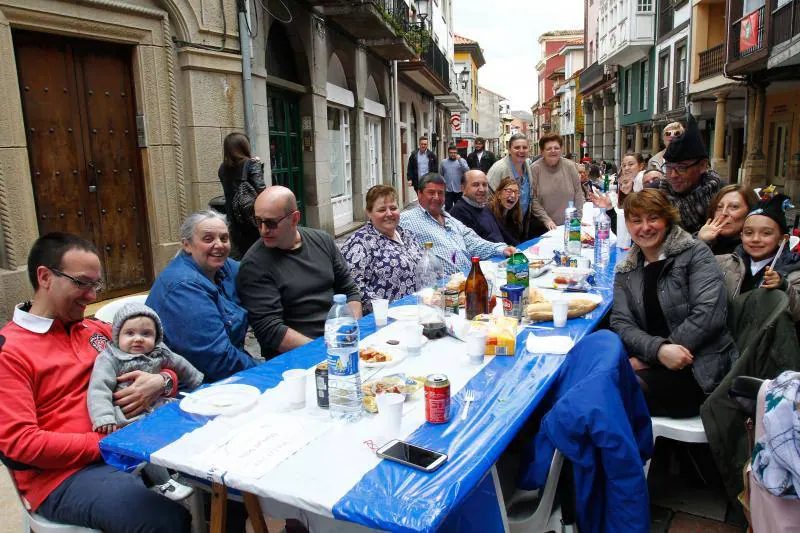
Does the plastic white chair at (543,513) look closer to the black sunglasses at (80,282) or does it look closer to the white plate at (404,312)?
the white plate at (404,312)

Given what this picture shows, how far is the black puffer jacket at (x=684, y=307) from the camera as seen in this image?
9.32 ft

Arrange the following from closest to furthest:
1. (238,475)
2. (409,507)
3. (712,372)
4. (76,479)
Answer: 1. (409,507)
2. (238,475)
3. (76,479)
4. (712,372)

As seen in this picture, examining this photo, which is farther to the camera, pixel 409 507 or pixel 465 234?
pixel 465 234

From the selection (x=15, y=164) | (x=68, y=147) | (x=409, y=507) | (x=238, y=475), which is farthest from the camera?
(x=68, y=147)

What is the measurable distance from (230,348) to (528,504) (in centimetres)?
154

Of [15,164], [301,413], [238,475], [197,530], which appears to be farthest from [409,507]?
[15,164]

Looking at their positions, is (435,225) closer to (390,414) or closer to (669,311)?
(669,311)

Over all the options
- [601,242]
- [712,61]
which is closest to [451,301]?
[601,242]

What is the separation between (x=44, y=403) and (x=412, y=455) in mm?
1380

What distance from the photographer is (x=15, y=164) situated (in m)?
4.98

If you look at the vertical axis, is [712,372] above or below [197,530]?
above

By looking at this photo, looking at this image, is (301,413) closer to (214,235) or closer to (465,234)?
(214,235)

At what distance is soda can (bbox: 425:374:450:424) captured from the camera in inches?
76.3

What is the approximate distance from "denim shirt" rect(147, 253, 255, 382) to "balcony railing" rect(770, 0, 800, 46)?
14707 millimetres
